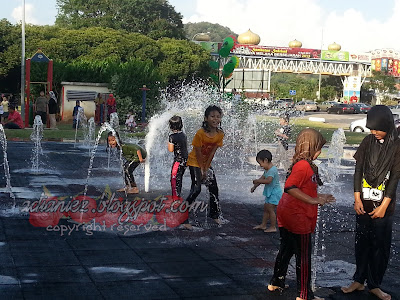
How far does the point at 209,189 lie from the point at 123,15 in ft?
216

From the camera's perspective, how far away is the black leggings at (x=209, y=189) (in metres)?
7.28

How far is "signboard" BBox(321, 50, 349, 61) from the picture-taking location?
81.7 meters

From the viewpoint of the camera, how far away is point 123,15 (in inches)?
2781

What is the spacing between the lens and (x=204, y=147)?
7230mm

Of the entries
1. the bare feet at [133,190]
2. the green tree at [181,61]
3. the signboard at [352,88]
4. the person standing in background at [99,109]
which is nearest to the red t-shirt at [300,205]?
the bare feet at [133,190]

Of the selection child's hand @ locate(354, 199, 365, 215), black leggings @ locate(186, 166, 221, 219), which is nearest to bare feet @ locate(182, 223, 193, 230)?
black leggings @ locate(186, 166, 221, 219)

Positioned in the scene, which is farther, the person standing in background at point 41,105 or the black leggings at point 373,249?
the person standing in background at point 41,105

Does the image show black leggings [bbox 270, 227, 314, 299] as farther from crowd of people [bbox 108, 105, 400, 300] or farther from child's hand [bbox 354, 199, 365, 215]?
child's hand [bbox 354, 199, 365, 215]

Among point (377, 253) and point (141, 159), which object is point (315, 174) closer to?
point (377, 253)

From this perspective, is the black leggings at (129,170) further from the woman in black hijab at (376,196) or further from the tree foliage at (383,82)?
the tree foliage at (383,82)

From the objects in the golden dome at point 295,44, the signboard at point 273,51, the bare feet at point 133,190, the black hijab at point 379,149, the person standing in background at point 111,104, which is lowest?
the bare feet at point 133,190

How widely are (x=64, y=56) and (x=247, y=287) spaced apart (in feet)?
161

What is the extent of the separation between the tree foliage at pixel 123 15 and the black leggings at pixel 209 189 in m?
60.6

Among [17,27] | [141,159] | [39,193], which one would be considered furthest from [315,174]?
[17,27]
